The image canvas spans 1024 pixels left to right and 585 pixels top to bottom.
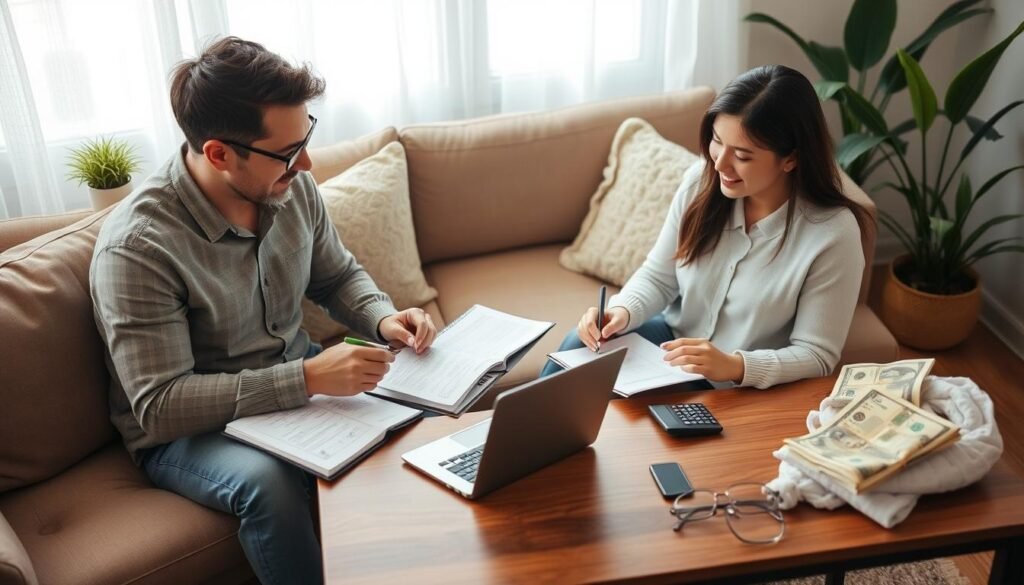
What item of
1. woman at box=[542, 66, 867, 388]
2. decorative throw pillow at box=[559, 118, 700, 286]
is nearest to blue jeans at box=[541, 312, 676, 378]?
woman at box=[542, 66, 867, 388]

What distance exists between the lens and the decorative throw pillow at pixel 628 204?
2432 millimetres

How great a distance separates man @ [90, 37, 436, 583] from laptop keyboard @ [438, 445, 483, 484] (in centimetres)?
26

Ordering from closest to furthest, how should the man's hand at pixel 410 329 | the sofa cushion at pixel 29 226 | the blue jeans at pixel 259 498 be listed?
the blue jeans at pixel 259 498
the man's hand at pixel 410 329
the sofa cushion at pixel 29 226

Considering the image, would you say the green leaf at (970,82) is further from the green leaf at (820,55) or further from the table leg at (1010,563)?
the table leg at (1010,563)

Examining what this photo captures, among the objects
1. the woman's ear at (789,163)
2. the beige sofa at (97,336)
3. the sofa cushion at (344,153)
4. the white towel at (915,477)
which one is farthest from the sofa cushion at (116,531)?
the woman's ear at (789,163)

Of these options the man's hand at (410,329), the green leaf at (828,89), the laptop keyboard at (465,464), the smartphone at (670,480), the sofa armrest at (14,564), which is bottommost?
the sofa armrest at (14,564)

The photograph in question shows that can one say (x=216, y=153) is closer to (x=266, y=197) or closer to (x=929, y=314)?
(x=266, y=197)

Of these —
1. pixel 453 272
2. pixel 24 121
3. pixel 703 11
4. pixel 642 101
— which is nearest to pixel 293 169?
pixel 453 272

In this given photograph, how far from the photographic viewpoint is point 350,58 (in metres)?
2.71

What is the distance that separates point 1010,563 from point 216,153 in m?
1.55

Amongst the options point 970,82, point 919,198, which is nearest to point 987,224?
point 919,198

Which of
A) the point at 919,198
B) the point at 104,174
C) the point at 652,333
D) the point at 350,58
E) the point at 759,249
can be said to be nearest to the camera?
the point at 759,249

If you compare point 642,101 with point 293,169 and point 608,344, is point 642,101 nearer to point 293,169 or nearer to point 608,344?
point 608,344

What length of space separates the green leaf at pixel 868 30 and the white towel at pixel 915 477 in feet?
5.15
